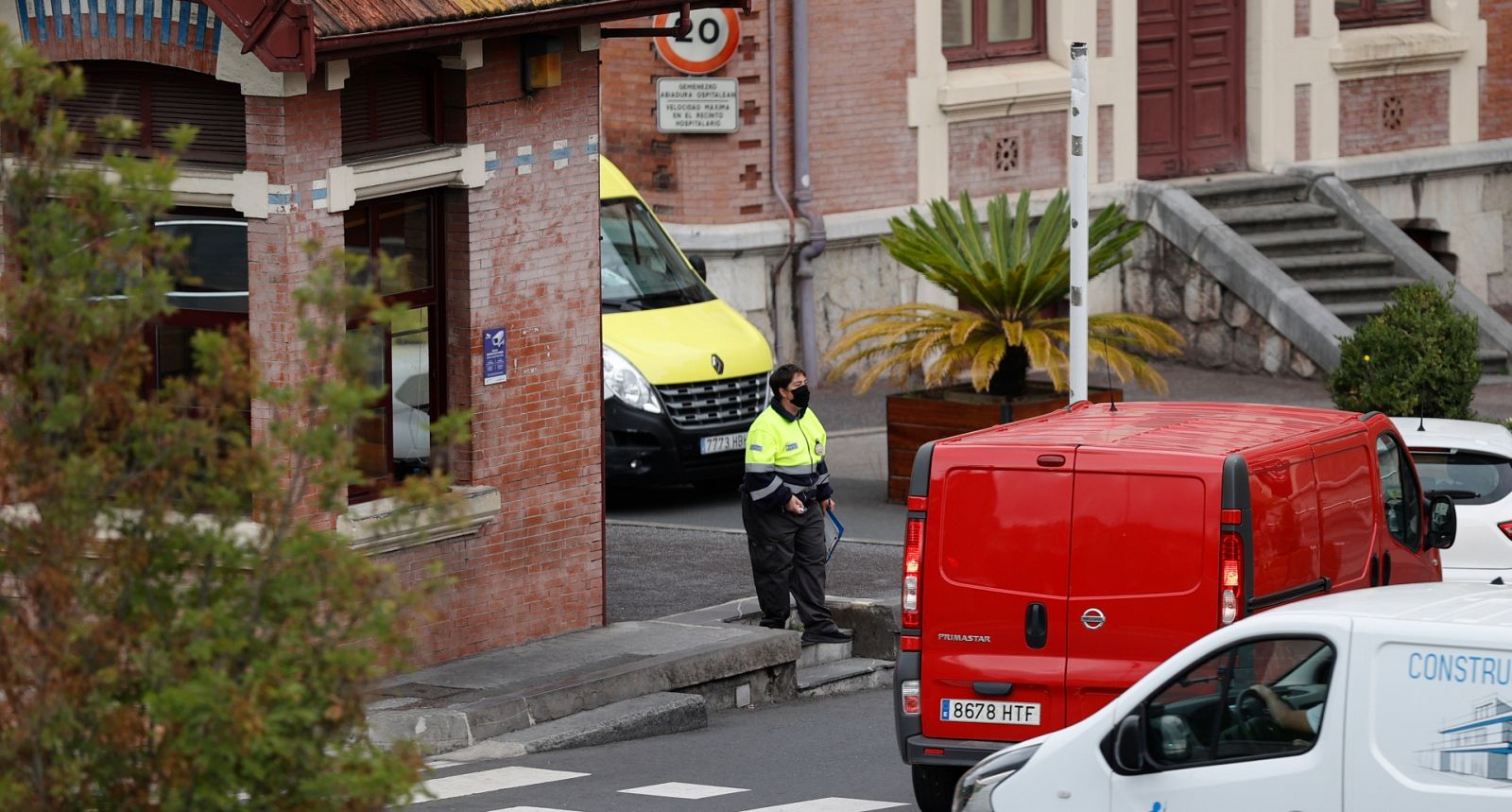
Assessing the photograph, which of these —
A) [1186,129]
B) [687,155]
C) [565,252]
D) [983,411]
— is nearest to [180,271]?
[565,252]

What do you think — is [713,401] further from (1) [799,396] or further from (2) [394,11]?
(2) [394,11]

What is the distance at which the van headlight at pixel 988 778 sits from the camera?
827 centimetres

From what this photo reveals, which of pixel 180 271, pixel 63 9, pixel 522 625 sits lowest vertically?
pixel 522 625

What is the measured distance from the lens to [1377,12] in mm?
26625

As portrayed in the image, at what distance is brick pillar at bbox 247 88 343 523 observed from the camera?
11.7m

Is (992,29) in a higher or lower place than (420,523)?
higher

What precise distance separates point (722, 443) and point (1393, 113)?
11.2m

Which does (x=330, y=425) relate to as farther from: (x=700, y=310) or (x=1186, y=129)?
(x=1186, y=129)

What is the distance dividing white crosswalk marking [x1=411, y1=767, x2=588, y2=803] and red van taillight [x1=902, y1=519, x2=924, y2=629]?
6.61 feet

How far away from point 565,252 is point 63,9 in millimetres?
3023

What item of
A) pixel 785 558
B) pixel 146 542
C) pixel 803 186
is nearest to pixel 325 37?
pixel 785 558

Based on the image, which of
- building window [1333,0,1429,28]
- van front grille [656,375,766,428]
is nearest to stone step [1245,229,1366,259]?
building window [1333,0,1429,28]

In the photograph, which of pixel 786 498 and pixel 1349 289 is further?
pixel 1349 289

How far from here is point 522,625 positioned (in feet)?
44.5
